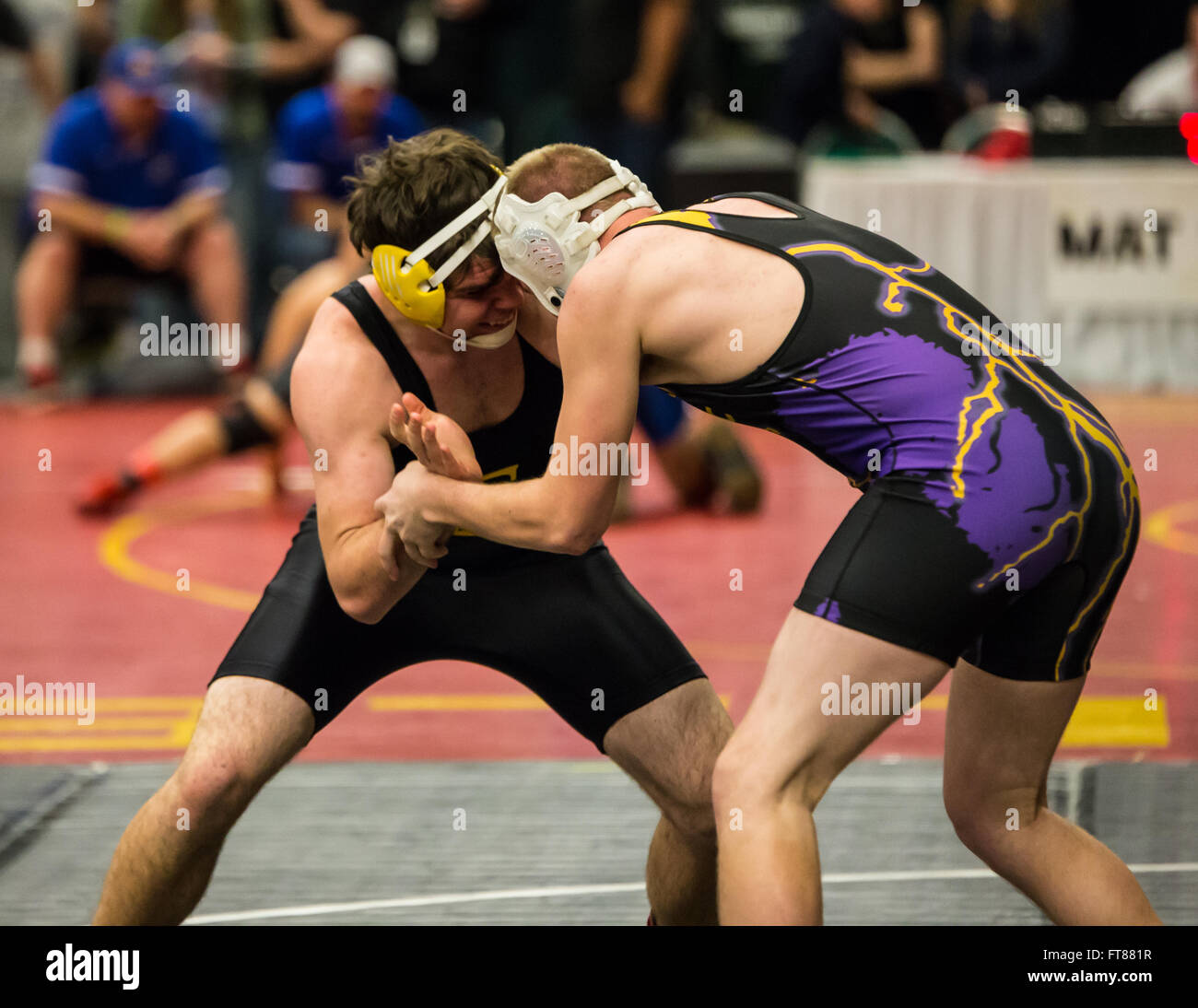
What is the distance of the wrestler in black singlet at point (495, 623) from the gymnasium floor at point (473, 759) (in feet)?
2.34

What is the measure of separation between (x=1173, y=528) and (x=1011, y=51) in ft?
17.9

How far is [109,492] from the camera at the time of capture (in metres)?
8.17

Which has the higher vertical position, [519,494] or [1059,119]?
[1059,119]

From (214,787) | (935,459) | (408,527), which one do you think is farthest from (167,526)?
(935,459)

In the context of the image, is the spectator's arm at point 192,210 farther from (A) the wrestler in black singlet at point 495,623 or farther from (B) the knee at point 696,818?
(B) the knee at point 696,818

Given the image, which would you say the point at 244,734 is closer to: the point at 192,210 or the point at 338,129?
the point at 338,129

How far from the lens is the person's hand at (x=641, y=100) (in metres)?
11.3

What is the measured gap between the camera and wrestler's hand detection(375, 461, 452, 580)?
3.22 meters

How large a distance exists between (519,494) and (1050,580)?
2.93 feet

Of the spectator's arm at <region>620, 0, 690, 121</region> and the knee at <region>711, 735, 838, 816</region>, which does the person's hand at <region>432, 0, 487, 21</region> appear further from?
the knee at <region>711, 735, 838, 816</region>

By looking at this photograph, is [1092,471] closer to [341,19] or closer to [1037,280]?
[1037,280]

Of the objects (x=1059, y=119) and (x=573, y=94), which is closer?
(x=1059, y=119)
